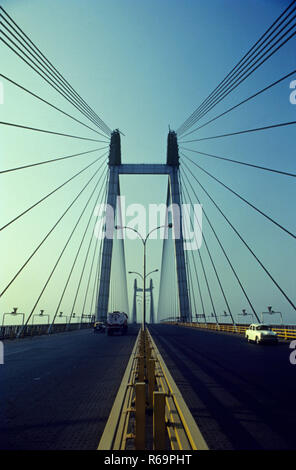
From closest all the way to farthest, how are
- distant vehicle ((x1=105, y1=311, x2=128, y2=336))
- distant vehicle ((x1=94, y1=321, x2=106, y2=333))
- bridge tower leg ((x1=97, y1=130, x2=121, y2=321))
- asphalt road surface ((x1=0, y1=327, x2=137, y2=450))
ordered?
asphalt road surface ((x1=0, y1=327, x2=137, y2=450))
distant vehicle ((x1=105, y1=311, x2=128, y2=336))
distant vehicle ((x1=94, y1=321, x2=106, y2=333))
bridge tower leg ((x1=97, y1=130, x2=121, y2=321))

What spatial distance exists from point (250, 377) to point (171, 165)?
42841mm

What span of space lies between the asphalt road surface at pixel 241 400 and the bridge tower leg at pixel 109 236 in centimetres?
3272

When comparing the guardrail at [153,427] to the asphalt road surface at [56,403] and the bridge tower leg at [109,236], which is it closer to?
the asphalt road surface at [56,403]

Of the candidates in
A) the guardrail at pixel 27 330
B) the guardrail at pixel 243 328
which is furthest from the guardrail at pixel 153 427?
the guardrail at pixel 27 330

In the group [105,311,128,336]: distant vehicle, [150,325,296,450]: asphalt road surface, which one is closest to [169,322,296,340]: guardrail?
[105,311,128,336]: distant vehicle

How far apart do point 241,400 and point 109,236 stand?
133 ft

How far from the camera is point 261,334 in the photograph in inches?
901

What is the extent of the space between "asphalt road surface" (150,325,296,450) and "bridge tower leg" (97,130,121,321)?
32725 millimetres

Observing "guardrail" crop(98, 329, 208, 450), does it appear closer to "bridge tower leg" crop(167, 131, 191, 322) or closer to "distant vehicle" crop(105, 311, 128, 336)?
"distant vehicle" crop(105, 311, 128, 336)

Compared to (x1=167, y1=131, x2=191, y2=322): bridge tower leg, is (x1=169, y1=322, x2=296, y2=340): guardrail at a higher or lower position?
lower

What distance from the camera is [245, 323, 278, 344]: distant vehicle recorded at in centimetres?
2269

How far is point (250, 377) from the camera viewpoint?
35.0 ft
